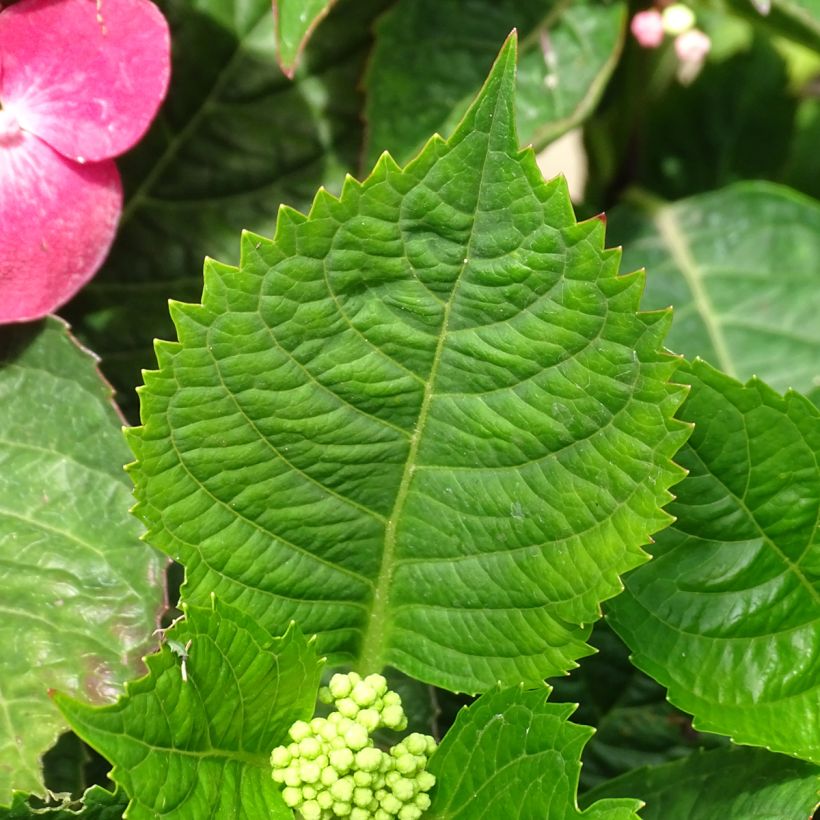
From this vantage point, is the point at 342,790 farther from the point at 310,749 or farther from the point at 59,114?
the point at 59,114

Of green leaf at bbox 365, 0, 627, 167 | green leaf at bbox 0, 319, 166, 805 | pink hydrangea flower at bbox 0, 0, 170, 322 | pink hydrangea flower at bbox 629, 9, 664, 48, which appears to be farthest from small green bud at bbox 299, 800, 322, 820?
pink hydrangea flower at bbox 629, 9, 664, 48

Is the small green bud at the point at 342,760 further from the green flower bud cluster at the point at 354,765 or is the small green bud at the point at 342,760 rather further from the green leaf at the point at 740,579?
the green leaf at the point at 740,579

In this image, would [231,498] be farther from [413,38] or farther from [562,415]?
[413,38]

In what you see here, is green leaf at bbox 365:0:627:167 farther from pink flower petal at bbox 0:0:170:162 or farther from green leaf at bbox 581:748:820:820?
green leaf at bbox 581:748:820:820

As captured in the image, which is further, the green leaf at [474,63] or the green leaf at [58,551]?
the green leaf at [474,63]

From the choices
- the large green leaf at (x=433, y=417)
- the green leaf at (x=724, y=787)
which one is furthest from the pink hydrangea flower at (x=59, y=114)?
the green leaf at (x=724, y=787)

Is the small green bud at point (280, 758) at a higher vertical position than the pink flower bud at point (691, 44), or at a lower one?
lower
